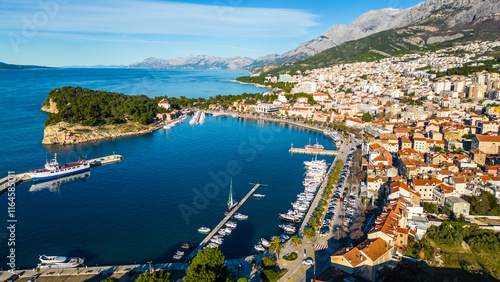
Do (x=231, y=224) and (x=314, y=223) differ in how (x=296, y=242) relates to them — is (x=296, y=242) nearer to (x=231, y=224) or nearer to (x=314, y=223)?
(x=314, y=223)

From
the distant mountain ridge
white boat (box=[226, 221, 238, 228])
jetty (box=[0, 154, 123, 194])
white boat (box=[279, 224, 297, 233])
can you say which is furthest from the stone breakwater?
the distant mountain ridge

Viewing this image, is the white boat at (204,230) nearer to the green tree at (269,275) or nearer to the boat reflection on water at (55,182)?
the green tree at (269,275)

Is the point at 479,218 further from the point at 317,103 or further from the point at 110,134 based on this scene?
the point at 317,103

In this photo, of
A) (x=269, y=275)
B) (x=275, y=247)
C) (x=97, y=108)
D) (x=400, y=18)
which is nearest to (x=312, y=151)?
(x=275, y=247)

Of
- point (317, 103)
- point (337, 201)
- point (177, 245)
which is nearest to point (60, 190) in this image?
point (177, 245)

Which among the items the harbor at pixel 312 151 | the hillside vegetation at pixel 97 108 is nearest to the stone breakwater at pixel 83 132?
the hillside vegetation at pixel 97 108

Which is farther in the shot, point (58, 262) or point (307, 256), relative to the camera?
point (307, 256)
